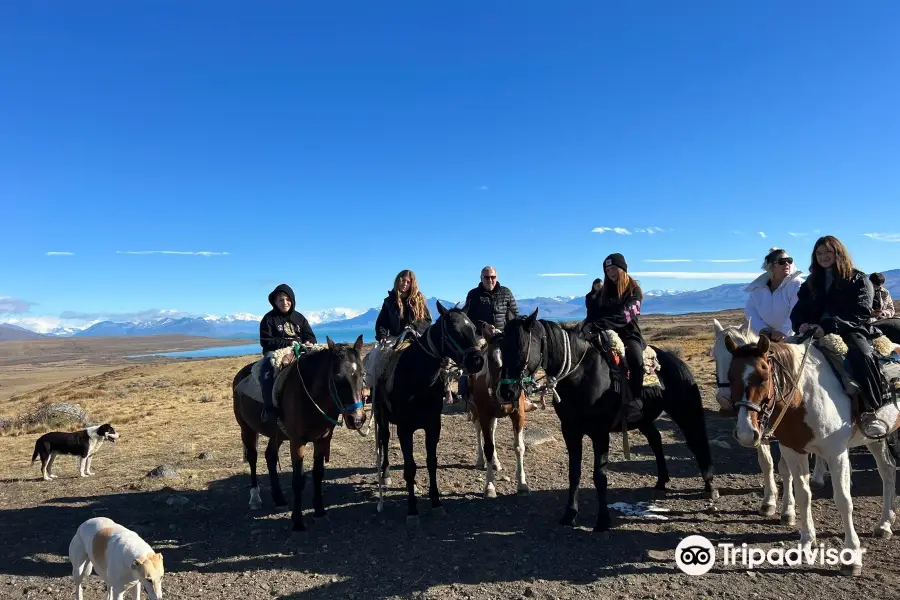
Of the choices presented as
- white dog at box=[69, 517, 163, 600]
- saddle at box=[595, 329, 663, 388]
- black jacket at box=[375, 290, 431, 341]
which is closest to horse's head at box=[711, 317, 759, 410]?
saddle at box=[595, 329, 663, 388]

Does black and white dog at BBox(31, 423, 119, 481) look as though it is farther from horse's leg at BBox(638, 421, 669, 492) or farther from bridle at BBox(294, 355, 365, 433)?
horse's leg at BBox(638, 421, 669, 492)

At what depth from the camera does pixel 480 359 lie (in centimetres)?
632

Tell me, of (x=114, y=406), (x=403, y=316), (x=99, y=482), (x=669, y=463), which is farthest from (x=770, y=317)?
(x=114, y=406)

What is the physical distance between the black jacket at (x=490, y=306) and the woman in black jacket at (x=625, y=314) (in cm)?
168

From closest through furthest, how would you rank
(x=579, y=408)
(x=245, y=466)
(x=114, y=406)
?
(x=579, y=408)
(x=245, y=466)
(x=114, y=406)

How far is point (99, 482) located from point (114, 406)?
18.4m

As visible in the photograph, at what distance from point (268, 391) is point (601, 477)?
481cm

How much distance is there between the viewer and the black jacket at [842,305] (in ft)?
17.3

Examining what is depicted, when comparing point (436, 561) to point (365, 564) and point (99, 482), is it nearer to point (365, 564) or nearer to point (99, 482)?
point (365, 564)

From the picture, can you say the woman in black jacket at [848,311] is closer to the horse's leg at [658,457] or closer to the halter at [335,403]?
the horse's leg at [658,457]

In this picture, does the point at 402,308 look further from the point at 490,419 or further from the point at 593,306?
the point at 593,306

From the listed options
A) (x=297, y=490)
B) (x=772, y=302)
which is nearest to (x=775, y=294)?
(x=772, y=302)

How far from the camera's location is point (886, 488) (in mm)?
5680

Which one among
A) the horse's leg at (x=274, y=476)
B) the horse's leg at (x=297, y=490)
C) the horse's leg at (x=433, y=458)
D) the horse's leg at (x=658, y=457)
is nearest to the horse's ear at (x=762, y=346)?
the horse's leg at (x=658, y=457)
